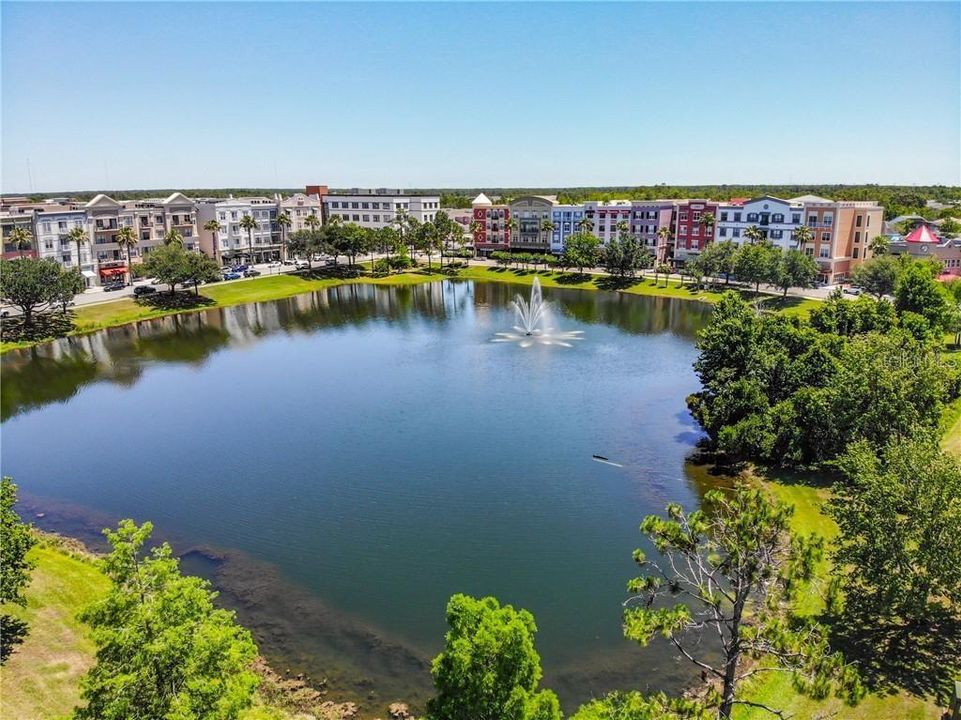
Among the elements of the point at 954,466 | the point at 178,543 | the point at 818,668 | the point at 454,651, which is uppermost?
the point at 954,466

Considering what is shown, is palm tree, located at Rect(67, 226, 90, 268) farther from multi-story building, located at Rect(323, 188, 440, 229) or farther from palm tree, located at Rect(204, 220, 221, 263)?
multi-story building, located at Rect(323, 188, 440, 229)

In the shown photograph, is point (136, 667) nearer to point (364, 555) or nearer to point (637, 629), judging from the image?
point (637, 629)

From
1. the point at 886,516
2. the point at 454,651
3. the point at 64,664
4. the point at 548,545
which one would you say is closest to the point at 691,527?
the point at 454,651

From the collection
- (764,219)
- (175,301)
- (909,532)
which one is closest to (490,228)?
(764,219)

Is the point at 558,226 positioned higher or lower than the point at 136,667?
higher

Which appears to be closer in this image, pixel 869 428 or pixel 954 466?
pixel 954 466
